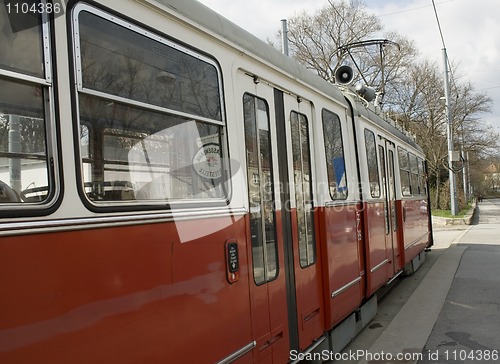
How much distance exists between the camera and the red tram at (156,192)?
1.83m

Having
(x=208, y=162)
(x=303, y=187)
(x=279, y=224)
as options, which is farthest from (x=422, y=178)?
(x=208, y=162)

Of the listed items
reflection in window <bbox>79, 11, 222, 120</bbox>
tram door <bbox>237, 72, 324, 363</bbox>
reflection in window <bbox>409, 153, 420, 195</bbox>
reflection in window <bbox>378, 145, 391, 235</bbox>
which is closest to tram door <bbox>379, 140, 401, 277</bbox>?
reflection in window <bbox>378, 145, 391, 235</bbox>

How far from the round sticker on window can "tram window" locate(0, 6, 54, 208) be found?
3.35 feet

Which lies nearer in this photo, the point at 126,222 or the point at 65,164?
the point at 65,164

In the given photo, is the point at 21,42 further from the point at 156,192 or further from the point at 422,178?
the point at 422,178

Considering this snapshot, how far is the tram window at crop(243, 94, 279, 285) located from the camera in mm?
3312

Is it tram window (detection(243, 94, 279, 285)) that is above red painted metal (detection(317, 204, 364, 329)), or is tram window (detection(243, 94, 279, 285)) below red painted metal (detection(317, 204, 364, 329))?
above

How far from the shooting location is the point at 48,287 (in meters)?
1.79

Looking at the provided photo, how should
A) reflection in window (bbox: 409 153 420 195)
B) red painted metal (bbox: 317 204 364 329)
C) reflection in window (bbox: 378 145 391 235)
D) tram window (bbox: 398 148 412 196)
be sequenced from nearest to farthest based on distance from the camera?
red painted metal (bbox: 317 204 364 329), reflection in window (bbox: 378 145 391 235), tram window (bbox: 398 148 412 196), reflection in window (bbox: 409 153 420 195)

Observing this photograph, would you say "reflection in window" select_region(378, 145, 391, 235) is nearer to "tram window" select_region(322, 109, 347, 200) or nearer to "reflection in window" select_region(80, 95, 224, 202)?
"tram window" select_region(322, 109, 347, 200)

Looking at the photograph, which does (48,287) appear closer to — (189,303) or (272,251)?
(189,303)

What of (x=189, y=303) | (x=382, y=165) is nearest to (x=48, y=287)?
(x=189, y=303)

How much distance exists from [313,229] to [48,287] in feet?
9.43

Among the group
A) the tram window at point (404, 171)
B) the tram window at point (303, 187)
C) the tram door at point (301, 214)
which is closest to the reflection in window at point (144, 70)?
the tram door at point (301, 214)
